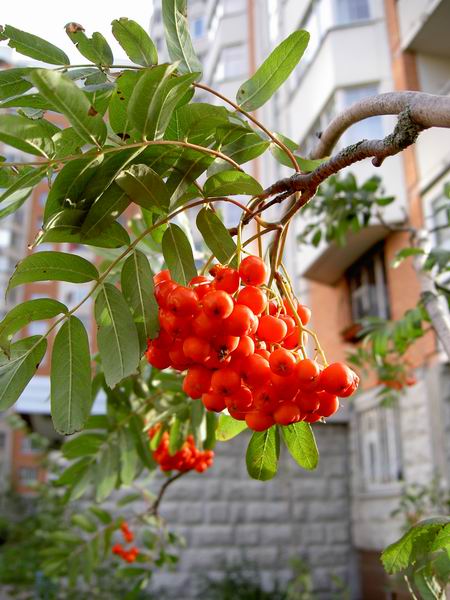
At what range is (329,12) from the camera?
8.14 meters

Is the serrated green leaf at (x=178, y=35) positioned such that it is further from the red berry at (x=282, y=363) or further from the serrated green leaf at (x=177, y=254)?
the red berry at (x=282, y=363)

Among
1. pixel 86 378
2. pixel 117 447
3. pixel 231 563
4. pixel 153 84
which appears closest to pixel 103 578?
pixel 231 563

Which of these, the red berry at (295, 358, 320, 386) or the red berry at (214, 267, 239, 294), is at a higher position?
the red berry at (214, 267, 239, 294)

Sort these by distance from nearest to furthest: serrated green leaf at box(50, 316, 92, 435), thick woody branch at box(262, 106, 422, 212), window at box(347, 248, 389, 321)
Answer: thick woody branch at box(262, 106, 422, 212)
serrated green leaf at box(50, 316, 92, 435)
window at box(347, 248, 389, 321)

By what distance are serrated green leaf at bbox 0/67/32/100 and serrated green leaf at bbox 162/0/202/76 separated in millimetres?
216

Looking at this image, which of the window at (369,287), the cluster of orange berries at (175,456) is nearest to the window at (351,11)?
the window at (369,287)

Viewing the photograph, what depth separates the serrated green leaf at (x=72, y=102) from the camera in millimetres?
635

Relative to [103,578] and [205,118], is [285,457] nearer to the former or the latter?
[103,578]

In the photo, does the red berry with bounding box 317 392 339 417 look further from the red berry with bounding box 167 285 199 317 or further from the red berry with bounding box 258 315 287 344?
the red berry with bounding box 167 285 199 317

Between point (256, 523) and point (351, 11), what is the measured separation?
21.4 ft

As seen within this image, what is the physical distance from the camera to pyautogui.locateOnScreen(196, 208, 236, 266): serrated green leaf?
3.18 ft

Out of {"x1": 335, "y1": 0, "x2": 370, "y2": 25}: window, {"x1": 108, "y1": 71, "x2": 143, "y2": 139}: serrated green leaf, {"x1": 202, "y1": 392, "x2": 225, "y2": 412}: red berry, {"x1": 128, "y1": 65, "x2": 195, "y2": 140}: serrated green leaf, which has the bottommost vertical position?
{"x1": 202, "y1": 392, "x2": 225, "y2": 412}: red berry

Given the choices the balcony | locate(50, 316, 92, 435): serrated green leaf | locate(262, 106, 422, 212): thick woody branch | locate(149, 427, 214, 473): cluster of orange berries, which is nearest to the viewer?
locate(262, 106, 422, 212): thick woody branch

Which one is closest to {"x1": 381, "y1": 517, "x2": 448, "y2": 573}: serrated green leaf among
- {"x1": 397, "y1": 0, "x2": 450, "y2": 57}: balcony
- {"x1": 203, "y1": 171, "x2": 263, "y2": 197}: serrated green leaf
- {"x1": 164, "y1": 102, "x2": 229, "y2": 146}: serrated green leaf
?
{"x1": 203, "y1": 171, "x2": 263, "y2": 197}: serrated green leaf
